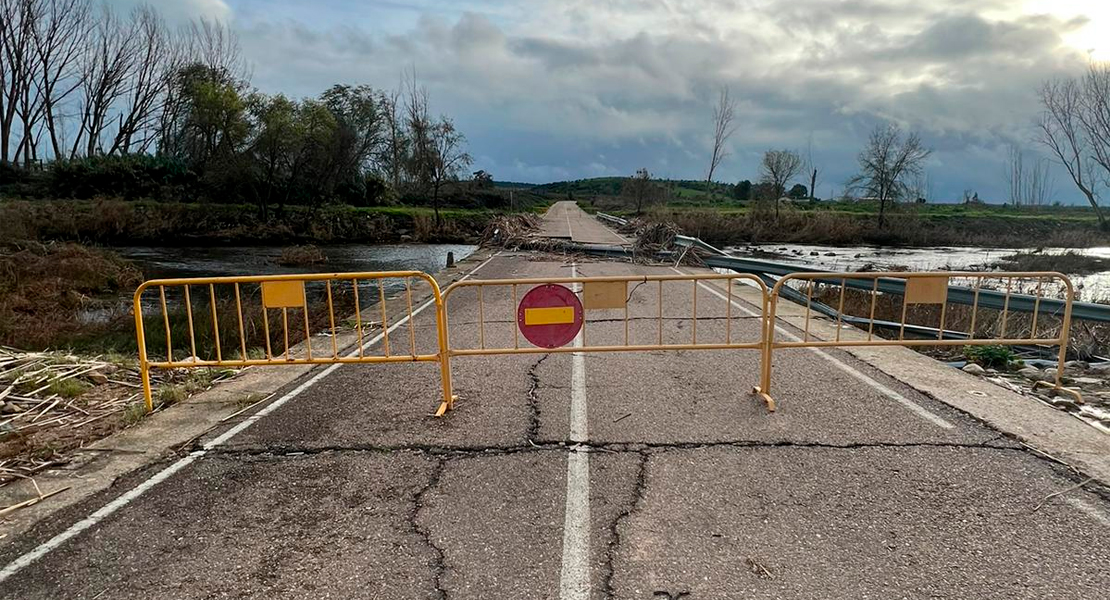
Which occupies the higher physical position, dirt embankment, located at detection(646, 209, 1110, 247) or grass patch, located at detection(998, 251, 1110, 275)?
dirt embankment, located at detection(646, 209, 1110, 247)

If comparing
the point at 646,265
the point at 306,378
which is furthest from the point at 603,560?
the point at 646,265

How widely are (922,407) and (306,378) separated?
6456mm

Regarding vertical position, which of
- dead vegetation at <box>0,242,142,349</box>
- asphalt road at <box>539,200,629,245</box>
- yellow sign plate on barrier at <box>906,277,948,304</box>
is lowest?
dead vegetation at <box>0,242,142,349</box>

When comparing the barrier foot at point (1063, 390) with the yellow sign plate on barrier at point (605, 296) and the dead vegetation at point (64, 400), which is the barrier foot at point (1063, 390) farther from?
the dead vegetation at point (64, 400)

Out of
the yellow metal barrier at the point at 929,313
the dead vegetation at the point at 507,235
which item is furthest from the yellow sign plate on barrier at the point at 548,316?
the dead vegetation at the point at 507,235

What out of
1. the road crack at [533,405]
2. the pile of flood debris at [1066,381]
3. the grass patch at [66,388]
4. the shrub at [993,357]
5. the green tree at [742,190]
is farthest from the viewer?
the green tree at [742,190]

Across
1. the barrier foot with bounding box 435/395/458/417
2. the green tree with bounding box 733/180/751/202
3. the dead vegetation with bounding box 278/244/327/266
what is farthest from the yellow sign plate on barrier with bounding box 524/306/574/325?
the green tree with bounding box 733/180/751/202

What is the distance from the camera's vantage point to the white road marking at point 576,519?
3.11 metres

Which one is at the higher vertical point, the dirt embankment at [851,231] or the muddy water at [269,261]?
the dirt embankment at [851,231]

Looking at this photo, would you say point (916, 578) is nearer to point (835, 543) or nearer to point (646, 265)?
point (835, 543)

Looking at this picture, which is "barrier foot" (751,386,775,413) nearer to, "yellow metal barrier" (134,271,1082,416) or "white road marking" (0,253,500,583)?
"yellow metal barrier" (134,271,1082,416)

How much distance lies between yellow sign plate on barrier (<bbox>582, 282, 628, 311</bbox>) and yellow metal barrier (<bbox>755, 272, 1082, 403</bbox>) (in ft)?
4.64

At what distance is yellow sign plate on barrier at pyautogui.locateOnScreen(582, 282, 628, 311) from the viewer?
5973mm

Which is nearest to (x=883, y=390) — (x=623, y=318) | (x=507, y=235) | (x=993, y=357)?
(x=993, y=357)
